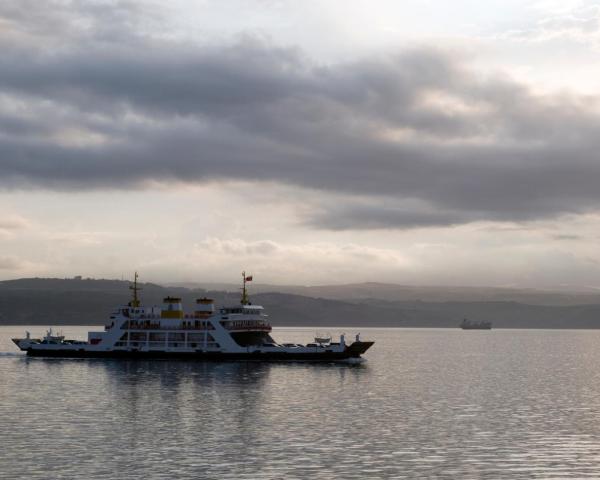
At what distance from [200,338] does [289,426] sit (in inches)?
2863

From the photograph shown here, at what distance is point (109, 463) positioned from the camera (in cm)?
4778

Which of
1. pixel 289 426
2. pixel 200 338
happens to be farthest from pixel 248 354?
pixel 289 426

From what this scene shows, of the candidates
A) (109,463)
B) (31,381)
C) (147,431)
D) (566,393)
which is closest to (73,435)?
(147,431)

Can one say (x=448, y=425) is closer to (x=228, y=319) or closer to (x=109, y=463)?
(x=109, y=463)

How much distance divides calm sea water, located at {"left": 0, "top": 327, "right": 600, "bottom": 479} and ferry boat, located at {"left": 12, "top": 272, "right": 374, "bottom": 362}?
17173 mm

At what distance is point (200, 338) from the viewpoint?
134750 millimetres

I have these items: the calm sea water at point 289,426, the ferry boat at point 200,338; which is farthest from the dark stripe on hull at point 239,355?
the calm sea water at point 289,426

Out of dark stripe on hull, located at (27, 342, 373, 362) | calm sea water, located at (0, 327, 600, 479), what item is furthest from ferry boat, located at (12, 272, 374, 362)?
calm sea water, located at (0, 327, 600, 479)

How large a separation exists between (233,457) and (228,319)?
3308 inches

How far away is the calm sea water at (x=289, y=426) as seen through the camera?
4741 centimetres

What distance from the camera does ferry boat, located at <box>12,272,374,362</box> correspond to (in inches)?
5221

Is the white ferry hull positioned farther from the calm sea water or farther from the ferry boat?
the calm sea water

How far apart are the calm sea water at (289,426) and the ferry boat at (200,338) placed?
1717 centimetres

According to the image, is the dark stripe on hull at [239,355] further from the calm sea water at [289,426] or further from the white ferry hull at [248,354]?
the calm sea water at [289,426]
